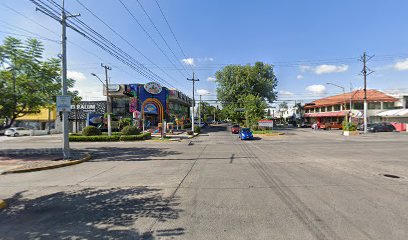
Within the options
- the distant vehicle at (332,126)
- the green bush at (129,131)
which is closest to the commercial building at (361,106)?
the distant vehicle at (332,126)

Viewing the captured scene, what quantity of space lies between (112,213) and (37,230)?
1.33m

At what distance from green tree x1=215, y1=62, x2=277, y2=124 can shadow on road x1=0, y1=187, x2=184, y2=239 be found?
149 ft

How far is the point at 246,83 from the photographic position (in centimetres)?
5241

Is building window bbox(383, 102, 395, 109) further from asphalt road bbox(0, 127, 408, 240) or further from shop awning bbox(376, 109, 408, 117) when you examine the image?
asphalt road bbox(0, 127, 408, 240)

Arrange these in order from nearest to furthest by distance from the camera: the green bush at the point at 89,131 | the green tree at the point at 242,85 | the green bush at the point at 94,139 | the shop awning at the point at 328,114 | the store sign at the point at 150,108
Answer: the green bush at the point at 94,139, the green bush at the point at 89,131, the store sign at the point at 150,108, the shop awning at the point at 328,114, the green tree at the point at 242,85

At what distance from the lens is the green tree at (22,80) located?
11414 millimetres

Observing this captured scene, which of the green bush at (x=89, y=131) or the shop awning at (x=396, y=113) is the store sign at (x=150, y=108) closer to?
the green bush at (x=89, y=131)

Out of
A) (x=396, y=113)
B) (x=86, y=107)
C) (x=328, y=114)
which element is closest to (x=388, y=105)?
(x=396, y=113)

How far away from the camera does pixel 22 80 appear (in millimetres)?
11758

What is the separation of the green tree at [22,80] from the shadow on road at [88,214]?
8110 mm

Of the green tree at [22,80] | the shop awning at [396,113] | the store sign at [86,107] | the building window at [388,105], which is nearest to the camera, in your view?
the green tree at [22,80]

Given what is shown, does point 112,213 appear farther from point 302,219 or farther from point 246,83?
point 246,83

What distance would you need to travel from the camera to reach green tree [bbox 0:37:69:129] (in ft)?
37.4

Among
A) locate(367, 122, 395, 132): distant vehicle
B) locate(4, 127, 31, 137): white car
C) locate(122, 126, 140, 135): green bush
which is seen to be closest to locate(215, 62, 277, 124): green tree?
locate(367, 122, 395, 132): distant vehicle
